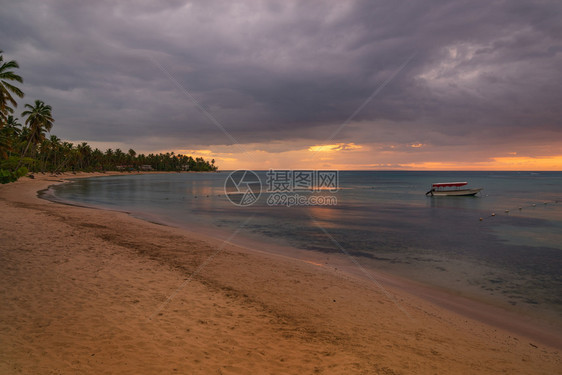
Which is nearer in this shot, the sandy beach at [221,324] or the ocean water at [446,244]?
the sandy beach at [221,324]

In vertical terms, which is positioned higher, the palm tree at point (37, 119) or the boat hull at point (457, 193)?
the palm tree at point (37, 119)

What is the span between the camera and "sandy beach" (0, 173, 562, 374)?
5.79m

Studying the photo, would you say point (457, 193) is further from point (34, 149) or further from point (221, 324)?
point (34, 149)

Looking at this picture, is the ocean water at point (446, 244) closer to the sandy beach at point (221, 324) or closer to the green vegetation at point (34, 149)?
the sandy beach at point (221, 324)

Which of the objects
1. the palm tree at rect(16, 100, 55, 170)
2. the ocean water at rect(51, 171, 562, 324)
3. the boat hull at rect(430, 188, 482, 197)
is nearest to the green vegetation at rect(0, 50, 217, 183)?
the palm tree at rect(16, 100, 55, 170)

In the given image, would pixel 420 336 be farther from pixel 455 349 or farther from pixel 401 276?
pixel 401 276

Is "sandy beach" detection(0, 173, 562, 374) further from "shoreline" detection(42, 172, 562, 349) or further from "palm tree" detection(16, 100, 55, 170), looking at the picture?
"palm tree" detection(16, 100, 55, 170)

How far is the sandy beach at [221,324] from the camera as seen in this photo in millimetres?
5793

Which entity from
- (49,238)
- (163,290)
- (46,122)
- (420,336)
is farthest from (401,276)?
(46,122)

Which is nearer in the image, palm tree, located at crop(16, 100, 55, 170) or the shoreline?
the shoreline

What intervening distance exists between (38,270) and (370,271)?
13307 millimetres

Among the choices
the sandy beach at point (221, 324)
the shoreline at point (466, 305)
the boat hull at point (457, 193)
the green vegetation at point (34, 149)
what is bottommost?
the shoreline at point (466, 305)

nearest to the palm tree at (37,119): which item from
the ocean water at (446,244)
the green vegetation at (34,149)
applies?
the green vegetation at (34,149)

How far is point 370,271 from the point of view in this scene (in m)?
14.6
